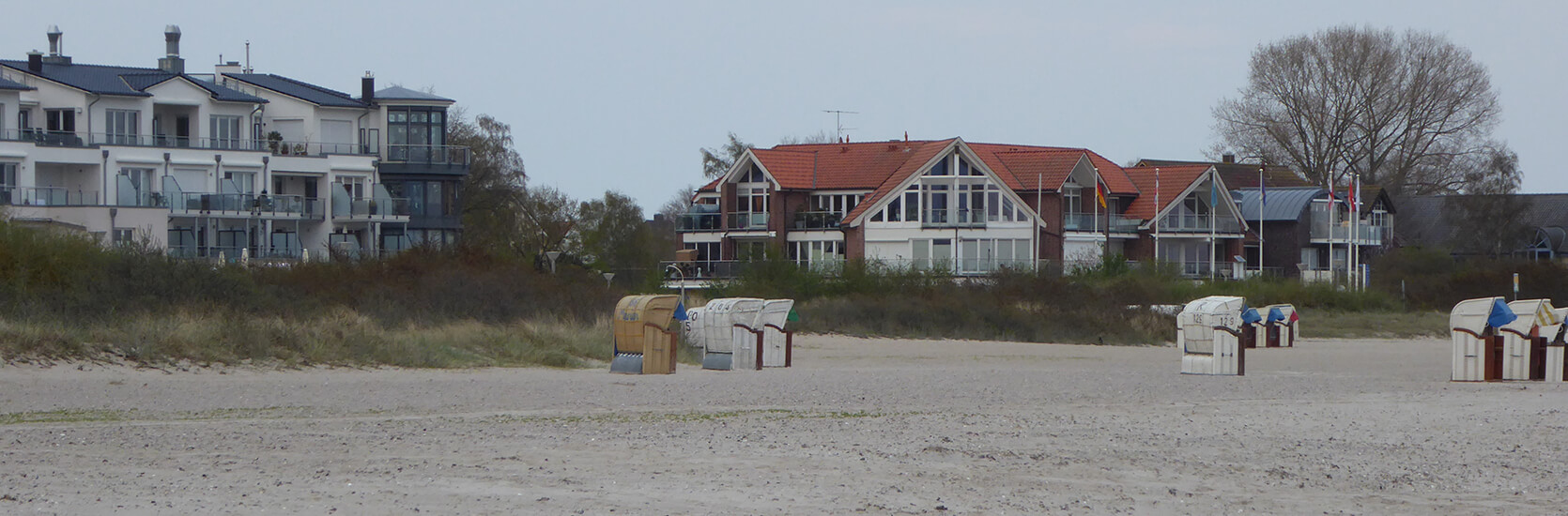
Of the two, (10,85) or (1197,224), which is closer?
(10,85)

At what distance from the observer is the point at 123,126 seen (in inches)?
2258

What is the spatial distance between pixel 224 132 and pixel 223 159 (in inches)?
58.7

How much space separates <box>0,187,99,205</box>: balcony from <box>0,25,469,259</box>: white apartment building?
0.05m

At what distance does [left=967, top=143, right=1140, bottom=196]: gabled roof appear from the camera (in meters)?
65.1

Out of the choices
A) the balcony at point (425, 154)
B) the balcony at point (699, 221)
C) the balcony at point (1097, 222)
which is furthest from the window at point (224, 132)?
the balcony at point (1097, 222)

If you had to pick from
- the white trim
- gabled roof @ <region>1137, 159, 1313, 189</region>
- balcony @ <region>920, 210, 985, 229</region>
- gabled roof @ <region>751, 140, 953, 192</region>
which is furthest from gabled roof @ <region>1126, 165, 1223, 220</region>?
gabled roof @ <region>1137, 159, 1313, 189</region>

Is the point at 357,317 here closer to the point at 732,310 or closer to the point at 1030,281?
the point at 732,310

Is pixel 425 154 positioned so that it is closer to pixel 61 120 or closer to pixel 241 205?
pixel 241 205

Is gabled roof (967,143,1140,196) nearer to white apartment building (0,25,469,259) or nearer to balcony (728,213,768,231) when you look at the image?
balcony (728,213,768,231)

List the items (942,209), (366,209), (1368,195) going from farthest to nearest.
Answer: (1368,195) → (942,209) → (366,209)

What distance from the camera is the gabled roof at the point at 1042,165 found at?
65.1 m

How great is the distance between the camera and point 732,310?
24516 millimetres

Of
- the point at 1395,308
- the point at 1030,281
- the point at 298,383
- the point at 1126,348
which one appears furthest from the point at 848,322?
the point at 1395,308

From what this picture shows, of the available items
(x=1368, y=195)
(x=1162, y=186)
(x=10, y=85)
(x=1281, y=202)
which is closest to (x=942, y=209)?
(x=1162, y=186)
